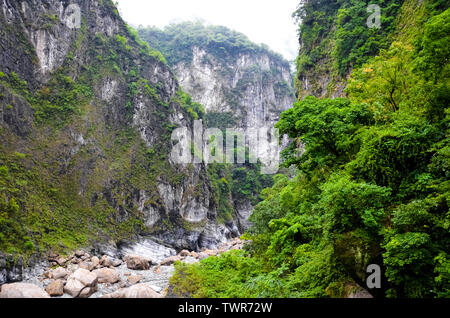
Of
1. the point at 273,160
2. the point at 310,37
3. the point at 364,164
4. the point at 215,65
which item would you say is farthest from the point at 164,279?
the point at 215,65

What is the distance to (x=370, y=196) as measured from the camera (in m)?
6.47

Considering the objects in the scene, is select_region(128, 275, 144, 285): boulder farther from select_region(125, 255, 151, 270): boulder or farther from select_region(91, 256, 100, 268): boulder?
select_region(91, 256, 100, 268): boulder

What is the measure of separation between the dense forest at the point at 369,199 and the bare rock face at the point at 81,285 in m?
5.77

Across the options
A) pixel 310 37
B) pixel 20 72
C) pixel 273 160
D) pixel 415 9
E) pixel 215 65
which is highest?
pixel 215 65

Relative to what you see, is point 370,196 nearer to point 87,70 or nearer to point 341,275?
point 341,275

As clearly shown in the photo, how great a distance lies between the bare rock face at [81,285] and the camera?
13.1 meters

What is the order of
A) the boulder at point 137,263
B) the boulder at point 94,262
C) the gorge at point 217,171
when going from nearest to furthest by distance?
1. the gorge at point 217,171
2. the boulder at point 94,262
3. the boulder at point 137,263

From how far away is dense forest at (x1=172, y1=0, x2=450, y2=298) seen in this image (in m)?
5.71

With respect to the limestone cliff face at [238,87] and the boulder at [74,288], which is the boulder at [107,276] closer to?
the boulder at [74,288]

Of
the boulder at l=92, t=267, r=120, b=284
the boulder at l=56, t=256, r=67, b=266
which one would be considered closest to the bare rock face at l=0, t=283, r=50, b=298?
the boulder at l=92, t=267, r=120, b=284

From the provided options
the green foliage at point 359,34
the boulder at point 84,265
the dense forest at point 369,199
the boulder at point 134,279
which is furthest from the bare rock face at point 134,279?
the green foliage at point 359,34

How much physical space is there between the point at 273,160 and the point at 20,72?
49.0m

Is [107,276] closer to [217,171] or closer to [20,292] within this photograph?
[20,292]
